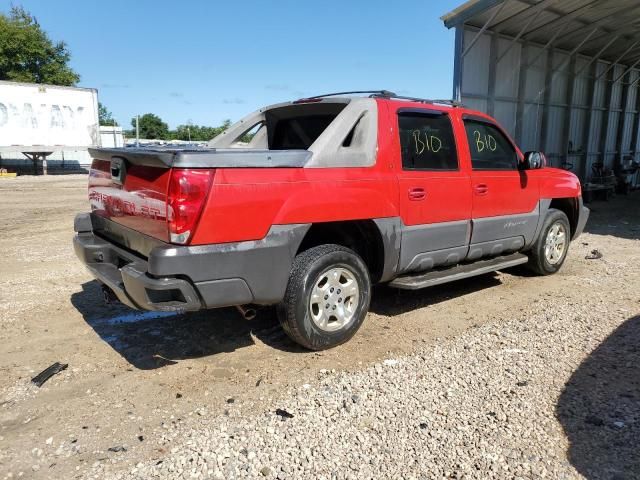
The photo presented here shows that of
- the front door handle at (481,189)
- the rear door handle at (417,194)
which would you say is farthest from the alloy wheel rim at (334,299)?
the front door handle at (481,189)

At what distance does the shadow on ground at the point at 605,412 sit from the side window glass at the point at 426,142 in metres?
2.04

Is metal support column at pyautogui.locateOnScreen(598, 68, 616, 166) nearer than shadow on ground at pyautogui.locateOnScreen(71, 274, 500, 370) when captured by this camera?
No

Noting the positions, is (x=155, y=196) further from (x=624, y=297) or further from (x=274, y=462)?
(x=624, y=297)

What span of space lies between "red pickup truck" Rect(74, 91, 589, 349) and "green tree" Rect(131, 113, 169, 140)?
86.6m

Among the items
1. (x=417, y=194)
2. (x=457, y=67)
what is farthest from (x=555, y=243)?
(x=457, y=67)

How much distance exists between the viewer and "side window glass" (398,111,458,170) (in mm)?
4356

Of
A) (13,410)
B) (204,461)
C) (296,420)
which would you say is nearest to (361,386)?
(296,420)

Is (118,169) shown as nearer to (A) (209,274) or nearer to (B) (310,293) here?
(A) (209,274)

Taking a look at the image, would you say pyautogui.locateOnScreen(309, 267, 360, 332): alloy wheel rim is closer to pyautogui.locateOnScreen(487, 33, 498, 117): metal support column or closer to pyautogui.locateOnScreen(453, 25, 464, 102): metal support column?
pyautogui.locateOnScreen(453, 25, 464, 102): metal support column

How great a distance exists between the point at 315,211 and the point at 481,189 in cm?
210

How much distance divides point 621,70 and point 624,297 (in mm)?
15840

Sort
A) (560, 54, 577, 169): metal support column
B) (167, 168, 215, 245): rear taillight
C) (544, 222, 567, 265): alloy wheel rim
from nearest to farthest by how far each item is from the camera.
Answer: (167, 168, 215, 245): rear taillight
(544, 222, 567, 265): alloy wheel rim
(560, 54, 577, 169): metal support column

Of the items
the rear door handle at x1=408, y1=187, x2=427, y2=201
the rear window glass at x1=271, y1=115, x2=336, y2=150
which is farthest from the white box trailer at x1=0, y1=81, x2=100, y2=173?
the rear door handle at x1=408, y1=187, x2=427, y2=201

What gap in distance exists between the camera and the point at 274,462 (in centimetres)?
261
